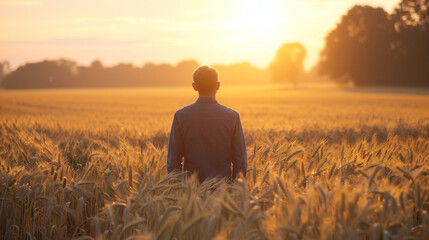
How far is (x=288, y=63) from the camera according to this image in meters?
77.1

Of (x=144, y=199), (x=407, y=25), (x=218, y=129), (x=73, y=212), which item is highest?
(x=407, y=25)

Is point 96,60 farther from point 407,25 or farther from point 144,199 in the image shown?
point 144,199

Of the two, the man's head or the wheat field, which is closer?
the wheat field

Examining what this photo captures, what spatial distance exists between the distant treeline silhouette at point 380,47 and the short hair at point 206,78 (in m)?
61.1

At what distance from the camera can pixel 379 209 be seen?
7.64 ft

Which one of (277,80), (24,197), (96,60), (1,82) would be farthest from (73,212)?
(96,60)

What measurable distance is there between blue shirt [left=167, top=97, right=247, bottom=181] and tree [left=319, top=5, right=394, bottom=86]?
6111 cm

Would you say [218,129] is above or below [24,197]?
above

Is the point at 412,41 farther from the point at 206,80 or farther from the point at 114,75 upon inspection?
the point at 114,75

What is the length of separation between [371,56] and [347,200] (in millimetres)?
62612

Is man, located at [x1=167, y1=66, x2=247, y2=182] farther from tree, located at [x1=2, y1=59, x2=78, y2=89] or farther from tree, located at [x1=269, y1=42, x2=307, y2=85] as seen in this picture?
tree, located at [x1=2, y1=59, x2=78, y2=89]

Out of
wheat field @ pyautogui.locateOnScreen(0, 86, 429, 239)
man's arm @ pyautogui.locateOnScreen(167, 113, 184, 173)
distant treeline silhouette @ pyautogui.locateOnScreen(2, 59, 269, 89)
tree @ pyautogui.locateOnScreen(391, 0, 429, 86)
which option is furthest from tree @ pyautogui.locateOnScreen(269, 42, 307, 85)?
man's arm @ pyautogui.locateOnScreen(167, 113, 184, 173)

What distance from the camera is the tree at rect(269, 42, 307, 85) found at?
76438 mm

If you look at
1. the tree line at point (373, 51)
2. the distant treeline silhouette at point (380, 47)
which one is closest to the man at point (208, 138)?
the tree line at point (373, 51)
